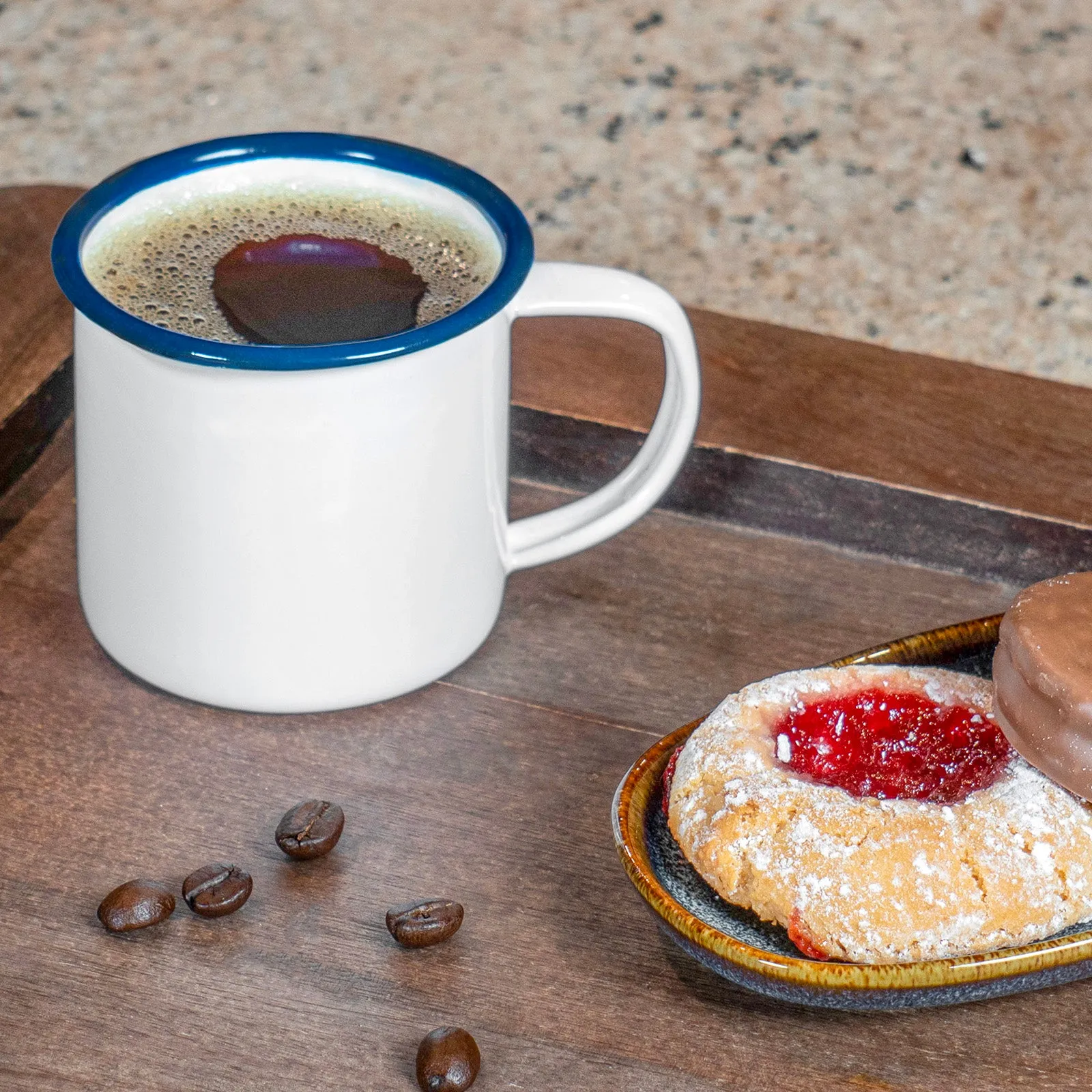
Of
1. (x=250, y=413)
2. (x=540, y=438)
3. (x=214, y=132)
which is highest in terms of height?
(x=250, y=413)

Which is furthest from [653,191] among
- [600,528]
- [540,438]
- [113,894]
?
[113,894]

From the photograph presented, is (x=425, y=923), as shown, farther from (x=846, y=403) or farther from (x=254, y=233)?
(x=846, y=403)

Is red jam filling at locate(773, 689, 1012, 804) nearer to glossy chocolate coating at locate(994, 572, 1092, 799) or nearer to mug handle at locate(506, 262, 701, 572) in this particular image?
glossy chocolate coating at locate(994, 572, 1092, 799)

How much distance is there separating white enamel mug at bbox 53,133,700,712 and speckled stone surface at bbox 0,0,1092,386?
2.72ft

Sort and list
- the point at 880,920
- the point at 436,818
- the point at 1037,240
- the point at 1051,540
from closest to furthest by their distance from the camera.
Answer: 1. the point at 880,920
2. the point at 436,818
3. the point at 1051,540
4. the point at 1037,240

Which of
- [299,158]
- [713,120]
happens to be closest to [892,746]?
[299,158]

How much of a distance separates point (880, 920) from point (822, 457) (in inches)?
14.7

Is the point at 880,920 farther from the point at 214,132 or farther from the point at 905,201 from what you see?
the point at 214,132

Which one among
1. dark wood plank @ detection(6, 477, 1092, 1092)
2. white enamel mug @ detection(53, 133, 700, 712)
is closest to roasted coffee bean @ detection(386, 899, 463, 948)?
dark wood plank @ detection(6, 477, 1092, 1092)

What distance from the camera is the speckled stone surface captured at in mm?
1629

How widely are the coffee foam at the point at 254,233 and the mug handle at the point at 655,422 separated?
1.4 inches

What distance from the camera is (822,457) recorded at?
3.02 feet

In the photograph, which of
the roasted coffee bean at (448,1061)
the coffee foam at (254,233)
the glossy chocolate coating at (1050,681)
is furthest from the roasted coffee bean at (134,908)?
the glossy chocolate coating at (1050,681)

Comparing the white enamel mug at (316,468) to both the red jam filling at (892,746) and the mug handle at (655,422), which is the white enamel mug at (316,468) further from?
the red jam filling at (892,746)
